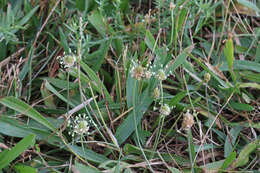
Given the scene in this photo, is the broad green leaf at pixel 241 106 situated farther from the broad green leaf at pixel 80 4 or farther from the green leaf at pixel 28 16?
the green leaf at pixel 28 16

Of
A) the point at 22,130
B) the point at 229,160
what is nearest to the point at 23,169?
the point at 22,130

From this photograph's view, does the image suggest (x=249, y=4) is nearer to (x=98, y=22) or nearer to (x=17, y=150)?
(x=98, y=22)

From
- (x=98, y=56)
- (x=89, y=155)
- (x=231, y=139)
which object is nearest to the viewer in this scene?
(x=89, y=155)

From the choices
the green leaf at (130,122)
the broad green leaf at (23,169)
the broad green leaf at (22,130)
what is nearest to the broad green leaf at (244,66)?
the green leaf at (130,122)

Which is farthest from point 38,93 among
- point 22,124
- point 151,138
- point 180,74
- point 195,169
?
point 195,169

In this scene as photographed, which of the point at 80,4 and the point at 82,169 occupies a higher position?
the point at 80,4

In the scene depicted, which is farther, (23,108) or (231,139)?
(231,139)

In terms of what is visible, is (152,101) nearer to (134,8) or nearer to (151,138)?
(151,138)
